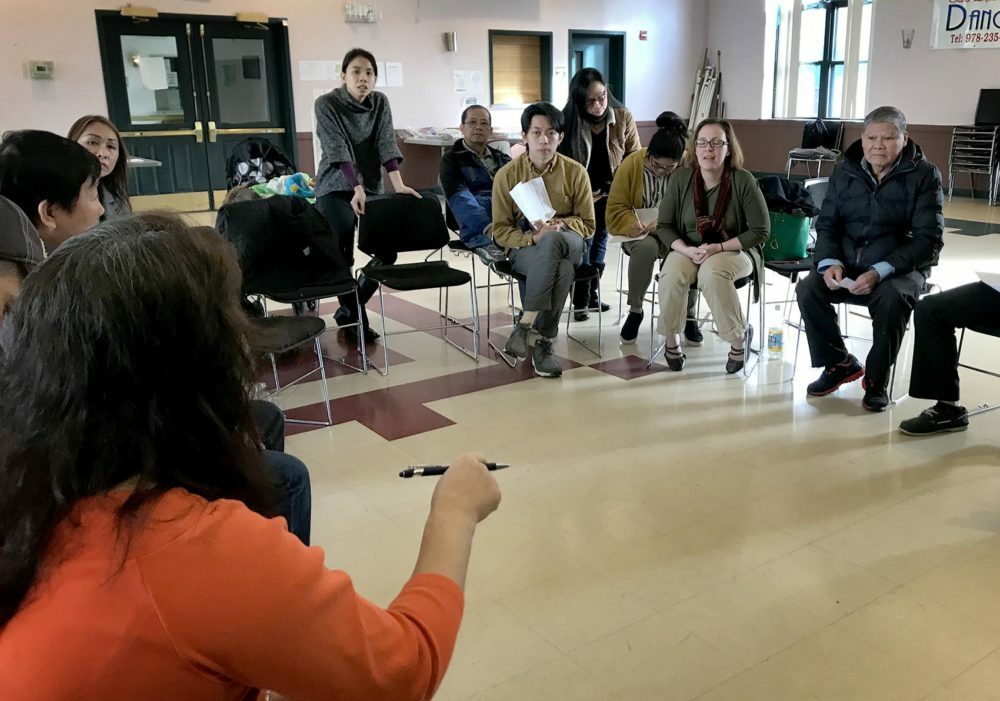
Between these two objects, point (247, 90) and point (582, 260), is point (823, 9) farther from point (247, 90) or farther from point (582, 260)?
point (582, 260)

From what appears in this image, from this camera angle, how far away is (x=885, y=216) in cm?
366

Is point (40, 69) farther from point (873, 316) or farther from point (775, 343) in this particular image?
point (873, 316)

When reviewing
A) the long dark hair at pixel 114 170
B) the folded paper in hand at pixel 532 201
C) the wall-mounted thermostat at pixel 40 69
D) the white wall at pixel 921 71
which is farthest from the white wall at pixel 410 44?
the folded paper in hand at pixel 532 201

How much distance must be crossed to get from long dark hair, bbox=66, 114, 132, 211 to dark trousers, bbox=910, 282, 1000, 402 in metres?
3.16

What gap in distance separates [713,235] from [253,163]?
3.55m

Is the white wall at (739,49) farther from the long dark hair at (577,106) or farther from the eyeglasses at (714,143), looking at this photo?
the eyeglasses at (714,143)

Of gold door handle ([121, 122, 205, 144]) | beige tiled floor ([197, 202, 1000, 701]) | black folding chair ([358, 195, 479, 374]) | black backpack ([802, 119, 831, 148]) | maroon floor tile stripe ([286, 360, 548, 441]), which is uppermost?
gold door handle ([121, 122, 205, 144])

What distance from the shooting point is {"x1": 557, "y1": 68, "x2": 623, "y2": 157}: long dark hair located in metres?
4.84

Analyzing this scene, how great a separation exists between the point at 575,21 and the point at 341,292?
29.8 feet

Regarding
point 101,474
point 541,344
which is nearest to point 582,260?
point 541,344

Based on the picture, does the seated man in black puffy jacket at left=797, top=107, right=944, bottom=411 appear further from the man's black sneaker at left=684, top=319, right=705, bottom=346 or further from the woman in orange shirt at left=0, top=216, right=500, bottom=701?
the woman in orange shirt at left=0, top=216, right=500, bottom=701

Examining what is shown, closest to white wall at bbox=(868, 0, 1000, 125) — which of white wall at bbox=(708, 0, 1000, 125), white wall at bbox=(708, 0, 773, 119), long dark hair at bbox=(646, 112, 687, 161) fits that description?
white wall at bbox=(708, 0, 1000, 125)

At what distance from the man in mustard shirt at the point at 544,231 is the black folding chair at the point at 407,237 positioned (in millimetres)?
311

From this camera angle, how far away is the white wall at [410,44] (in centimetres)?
858
